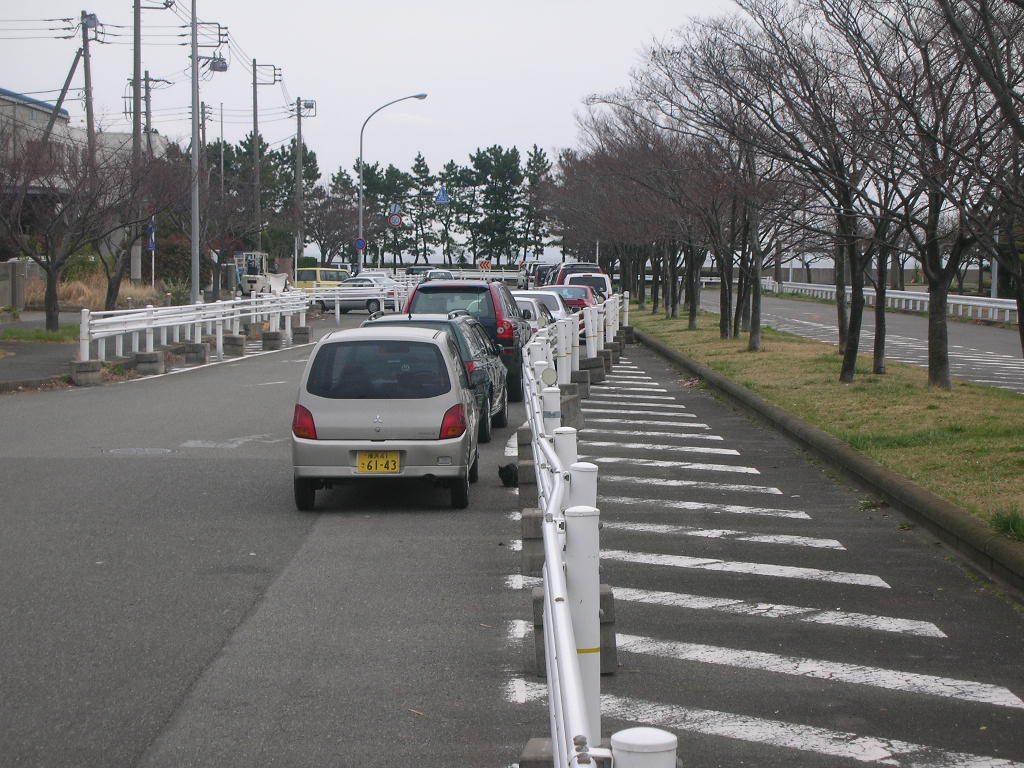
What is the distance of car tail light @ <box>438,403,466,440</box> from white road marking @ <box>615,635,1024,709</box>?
3.74 meters

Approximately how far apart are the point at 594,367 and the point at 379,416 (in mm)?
11135

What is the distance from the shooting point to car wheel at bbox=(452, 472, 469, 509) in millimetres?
9961

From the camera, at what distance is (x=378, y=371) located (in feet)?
33.3

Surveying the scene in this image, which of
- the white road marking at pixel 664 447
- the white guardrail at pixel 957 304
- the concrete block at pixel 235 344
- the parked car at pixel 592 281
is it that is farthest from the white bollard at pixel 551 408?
the parked car at pixel 592 281

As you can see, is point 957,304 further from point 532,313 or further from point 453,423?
point 453,423

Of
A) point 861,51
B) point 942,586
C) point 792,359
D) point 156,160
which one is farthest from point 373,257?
point 942,586

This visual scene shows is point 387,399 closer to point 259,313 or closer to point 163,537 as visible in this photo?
point 163,537

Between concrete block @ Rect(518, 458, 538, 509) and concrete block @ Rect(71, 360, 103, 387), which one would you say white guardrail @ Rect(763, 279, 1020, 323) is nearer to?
concrete block @ Rect(71, 360, 103, 387)

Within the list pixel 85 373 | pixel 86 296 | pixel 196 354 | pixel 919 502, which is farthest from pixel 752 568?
pixel 86 296

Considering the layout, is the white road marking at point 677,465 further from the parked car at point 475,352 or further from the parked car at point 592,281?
the parked car at point 592,281

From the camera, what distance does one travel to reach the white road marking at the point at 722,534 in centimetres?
878

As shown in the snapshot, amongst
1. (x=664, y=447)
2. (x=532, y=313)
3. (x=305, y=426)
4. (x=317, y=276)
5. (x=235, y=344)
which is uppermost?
(x=317, y=276)

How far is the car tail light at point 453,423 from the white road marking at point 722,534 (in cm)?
147

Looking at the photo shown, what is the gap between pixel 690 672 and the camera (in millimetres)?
5906
